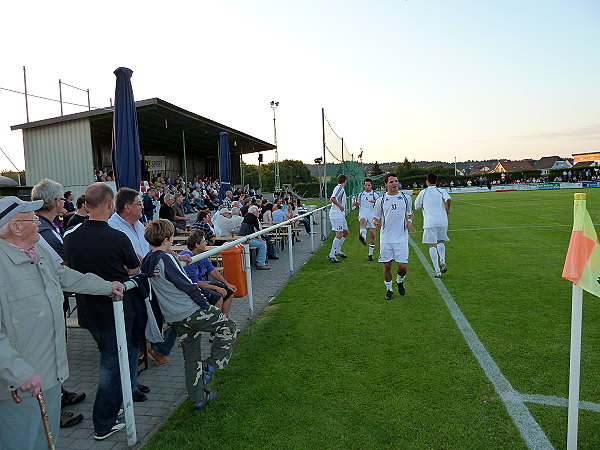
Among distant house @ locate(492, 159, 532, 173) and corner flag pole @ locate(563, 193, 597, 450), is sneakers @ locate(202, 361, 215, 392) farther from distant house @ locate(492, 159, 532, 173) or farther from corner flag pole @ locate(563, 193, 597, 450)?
distant house @ locate(492, 159, 532, 173)

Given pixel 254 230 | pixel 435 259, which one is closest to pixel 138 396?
pixel 254 230

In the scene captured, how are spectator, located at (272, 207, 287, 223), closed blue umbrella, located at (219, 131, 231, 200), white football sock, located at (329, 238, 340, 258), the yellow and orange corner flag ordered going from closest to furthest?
the yellow and orange corner flag → white football sock, located at (329, 238, 340, 258) → spectator, located at (272, 207, 287, 223) → closed blue umbrella, located at (219, 131, 231, 200)

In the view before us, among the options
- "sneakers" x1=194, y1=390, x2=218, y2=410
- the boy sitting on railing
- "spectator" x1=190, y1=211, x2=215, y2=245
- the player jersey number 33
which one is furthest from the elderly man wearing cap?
the player jersey number 33

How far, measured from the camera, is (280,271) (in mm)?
9641

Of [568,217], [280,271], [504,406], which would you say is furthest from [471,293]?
[568,217]

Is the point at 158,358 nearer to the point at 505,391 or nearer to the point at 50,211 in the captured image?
the point at 50,211

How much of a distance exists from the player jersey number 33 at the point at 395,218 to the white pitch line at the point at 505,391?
1397 mm

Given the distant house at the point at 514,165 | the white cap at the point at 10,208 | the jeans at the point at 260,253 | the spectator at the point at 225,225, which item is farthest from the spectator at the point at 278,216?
the distant house at the point at 514,165

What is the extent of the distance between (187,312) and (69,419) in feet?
4.34

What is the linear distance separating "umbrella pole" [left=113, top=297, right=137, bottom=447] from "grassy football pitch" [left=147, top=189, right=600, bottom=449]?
18 centimetres

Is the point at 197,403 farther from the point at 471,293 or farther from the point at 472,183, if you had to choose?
the point at 472,183

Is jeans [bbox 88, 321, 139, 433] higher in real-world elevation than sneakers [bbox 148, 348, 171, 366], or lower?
higher

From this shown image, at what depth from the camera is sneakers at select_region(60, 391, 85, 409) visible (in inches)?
154

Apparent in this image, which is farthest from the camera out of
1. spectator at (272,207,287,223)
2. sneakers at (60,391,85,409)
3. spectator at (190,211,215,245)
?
spectator at (272,207,287,223)
